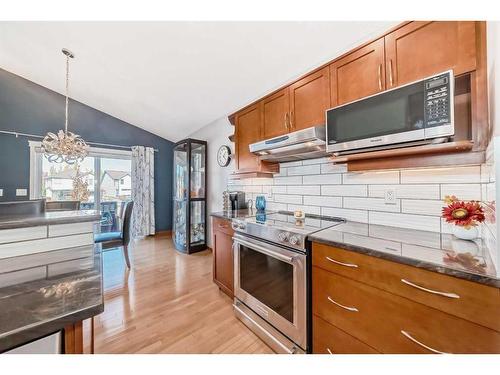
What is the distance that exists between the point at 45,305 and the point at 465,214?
5.90 feet

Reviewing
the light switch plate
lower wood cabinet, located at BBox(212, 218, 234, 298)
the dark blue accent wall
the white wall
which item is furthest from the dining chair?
the dark blue accent wall

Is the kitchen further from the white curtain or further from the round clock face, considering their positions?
the white curtain

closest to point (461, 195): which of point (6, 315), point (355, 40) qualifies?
point (355, 40)

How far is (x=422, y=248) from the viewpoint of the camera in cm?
100

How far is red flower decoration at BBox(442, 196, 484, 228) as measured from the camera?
1.04 metres

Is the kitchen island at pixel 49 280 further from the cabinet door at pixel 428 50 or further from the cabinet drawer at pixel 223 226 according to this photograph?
the cabinet door at pixel 428 50

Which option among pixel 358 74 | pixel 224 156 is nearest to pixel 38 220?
pixel 358 74

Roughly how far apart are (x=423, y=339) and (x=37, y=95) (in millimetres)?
6006

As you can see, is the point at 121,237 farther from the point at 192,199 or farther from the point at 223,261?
the point at 223,261

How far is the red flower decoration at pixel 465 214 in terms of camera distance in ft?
3.41

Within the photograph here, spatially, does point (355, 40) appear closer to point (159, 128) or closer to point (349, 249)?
point (349, 249)

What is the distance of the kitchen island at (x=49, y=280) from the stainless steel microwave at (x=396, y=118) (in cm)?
149

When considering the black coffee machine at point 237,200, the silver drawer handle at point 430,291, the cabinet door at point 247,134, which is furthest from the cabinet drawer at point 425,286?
the black coffee machine at point 237,200

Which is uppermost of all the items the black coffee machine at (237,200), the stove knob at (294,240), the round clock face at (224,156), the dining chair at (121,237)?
the round clock face at (224,156)
